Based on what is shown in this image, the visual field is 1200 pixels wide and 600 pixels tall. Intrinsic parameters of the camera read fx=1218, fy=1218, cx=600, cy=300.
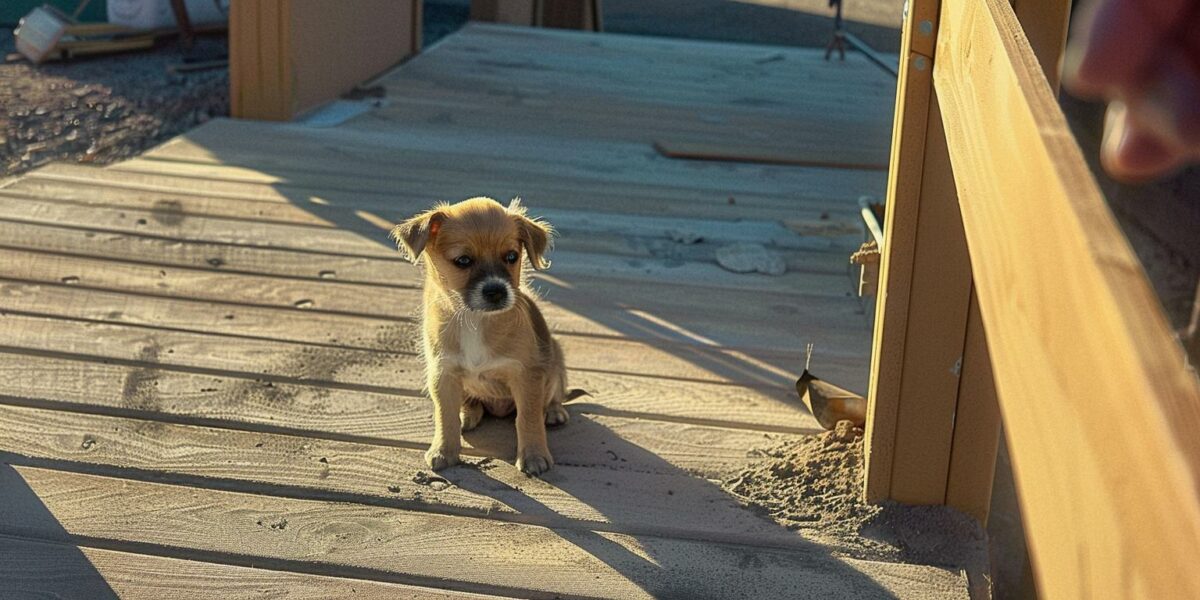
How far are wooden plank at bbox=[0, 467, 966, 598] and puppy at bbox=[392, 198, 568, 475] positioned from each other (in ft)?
→ 1.09

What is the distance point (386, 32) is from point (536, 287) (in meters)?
5.07

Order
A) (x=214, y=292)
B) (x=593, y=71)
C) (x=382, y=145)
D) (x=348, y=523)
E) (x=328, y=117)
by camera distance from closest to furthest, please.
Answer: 1. (x=348, y=523)
2. (x=214, y=292)
3. (x=382, y=145)
4. (x=328, y=117)
5. (x=593, y=71)

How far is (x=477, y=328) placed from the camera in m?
3.19

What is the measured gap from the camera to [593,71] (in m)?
9.76

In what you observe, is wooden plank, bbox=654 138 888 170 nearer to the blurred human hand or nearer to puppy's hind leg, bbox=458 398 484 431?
puppy's hind leg, bbox=458 398 484 431

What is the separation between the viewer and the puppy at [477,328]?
10.4 feet

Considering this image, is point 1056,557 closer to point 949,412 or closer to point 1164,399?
point 1164,399

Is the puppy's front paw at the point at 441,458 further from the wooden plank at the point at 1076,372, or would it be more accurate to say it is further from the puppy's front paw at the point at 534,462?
the wooden plank at the point at 1076,372

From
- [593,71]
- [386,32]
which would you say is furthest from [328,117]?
[593,71]

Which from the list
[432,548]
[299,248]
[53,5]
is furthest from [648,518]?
[53,5]

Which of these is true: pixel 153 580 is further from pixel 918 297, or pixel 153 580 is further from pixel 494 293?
pixel 918 297

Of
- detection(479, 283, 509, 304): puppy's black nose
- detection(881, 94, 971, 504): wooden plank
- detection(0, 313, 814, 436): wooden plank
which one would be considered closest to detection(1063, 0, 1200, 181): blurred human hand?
detection(881, 94, 971, 504): wooden plank

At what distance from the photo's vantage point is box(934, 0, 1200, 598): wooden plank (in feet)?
2.16

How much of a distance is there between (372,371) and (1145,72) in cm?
316
